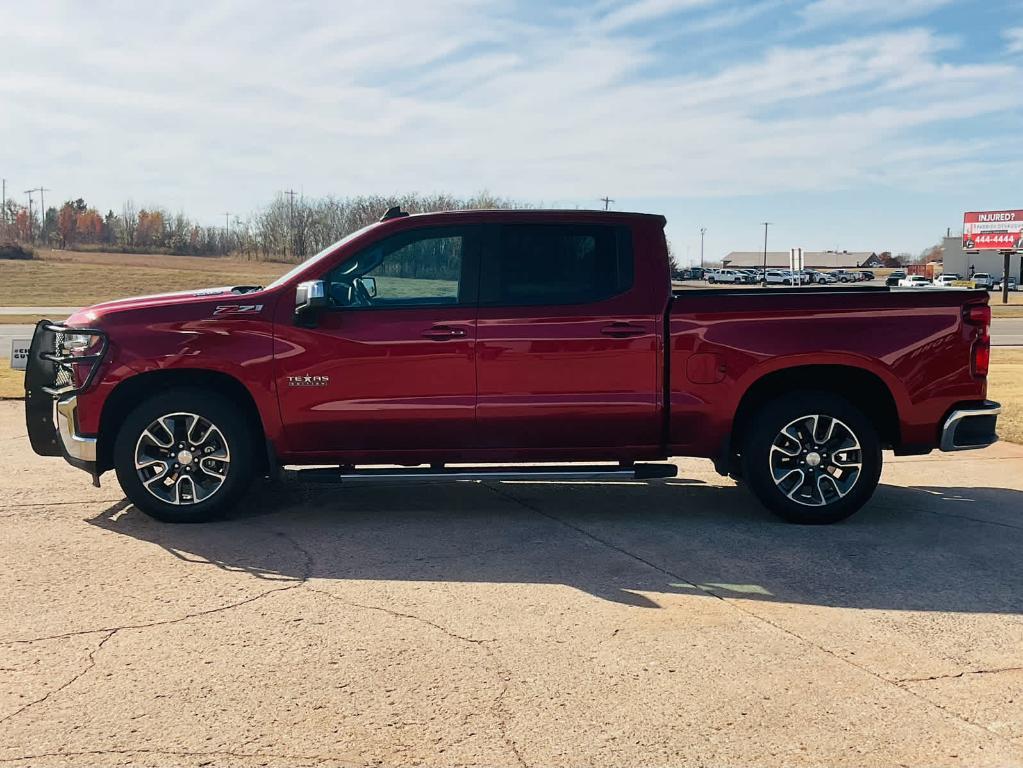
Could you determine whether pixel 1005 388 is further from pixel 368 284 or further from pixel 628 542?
pixel 368 284

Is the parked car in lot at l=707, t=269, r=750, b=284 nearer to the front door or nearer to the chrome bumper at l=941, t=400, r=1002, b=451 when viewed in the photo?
the chrome bumper at l=941, t=400, r=1002, b=451

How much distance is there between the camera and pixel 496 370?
645 centimetres

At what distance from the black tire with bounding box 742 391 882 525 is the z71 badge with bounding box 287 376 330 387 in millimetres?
2753

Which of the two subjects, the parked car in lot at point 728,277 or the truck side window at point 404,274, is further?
the parked car in lot at point 728,277

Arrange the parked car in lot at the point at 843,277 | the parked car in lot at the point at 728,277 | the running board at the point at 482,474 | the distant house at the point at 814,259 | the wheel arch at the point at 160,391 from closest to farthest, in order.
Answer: the running board at the point at 482,474
the wheel arch at the point at 160,391
the parked car in lot at the point at 843,277
the parked car in lot at the point at 728,277
the distant house at the point at 814,259

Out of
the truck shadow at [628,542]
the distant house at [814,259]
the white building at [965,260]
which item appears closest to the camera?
the truck shadow at [628,542]

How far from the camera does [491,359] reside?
6.44m

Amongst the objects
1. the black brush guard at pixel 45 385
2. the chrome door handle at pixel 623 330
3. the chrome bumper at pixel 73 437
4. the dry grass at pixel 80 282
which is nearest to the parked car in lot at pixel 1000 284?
the dry grass at pixel 80 282

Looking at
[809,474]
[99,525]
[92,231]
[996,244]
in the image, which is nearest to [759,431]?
[809,474]

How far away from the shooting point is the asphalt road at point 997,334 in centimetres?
2231

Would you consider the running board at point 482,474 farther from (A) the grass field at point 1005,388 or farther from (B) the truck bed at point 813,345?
(A) the grass field at point 1005,388

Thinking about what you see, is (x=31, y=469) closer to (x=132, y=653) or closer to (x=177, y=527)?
(x=177, y=527)

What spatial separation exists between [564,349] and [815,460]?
1.79 metres

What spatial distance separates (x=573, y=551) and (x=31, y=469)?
4.91 metres
